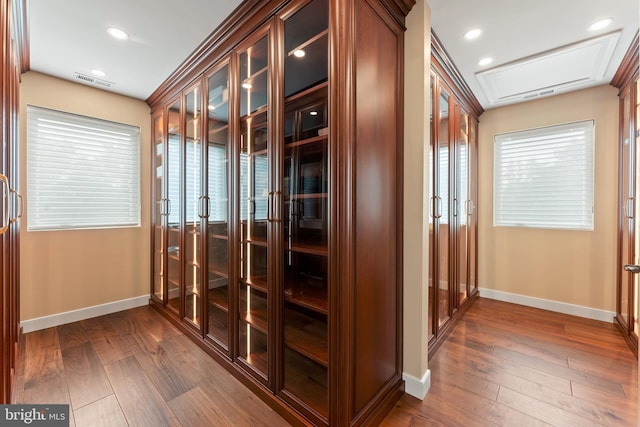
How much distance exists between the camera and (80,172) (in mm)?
2906

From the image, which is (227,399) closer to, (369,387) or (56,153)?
(369,387)

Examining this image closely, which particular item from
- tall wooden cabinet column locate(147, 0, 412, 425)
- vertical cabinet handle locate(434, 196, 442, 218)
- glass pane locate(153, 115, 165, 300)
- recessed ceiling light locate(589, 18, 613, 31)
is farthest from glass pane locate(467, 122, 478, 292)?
glass pane locate(153, 115, 165, 300)

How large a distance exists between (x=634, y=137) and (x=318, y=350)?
3.44 meters

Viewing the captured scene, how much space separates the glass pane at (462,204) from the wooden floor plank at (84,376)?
3314 mm

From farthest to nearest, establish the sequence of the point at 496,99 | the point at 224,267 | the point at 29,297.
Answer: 1. the point at 496,99
2. the point at 29,297
3. the point at 224,267

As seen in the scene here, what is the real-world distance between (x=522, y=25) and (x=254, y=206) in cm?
246

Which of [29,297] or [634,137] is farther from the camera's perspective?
[29,297]

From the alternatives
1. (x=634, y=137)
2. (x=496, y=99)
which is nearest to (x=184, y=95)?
(x=496, y=99)

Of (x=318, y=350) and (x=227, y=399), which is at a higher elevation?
(x=318, y=350)

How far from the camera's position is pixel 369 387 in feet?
4.93

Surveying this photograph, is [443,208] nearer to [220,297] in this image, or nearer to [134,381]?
[220,297]

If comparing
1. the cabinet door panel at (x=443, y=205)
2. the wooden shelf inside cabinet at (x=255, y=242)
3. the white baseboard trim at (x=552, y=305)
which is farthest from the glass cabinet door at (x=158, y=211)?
the white baseboard trim at (x=552, y=305)

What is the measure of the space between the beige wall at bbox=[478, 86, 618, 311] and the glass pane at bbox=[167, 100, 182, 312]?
12.9ft

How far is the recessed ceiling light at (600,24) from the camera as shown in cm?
189
